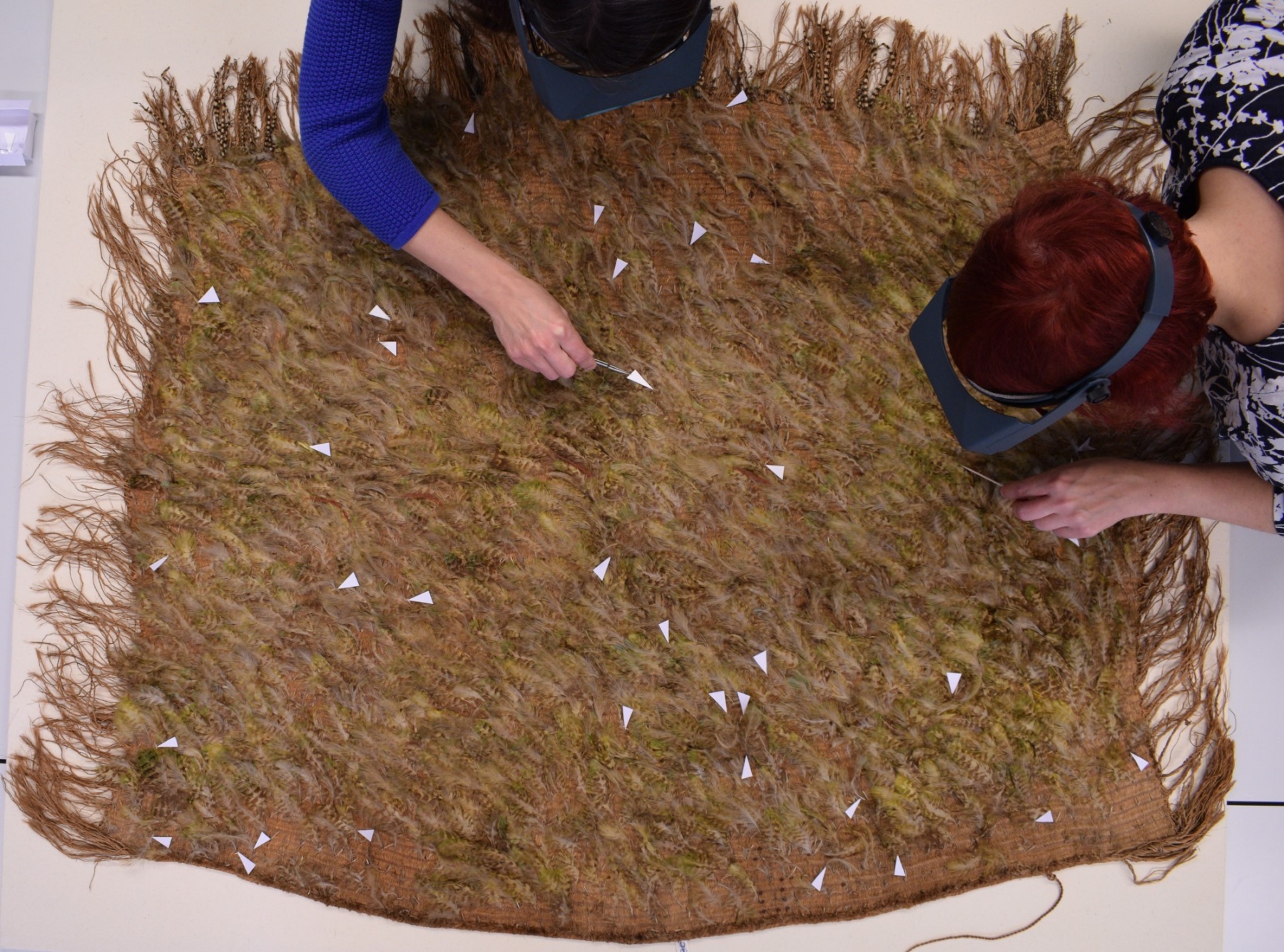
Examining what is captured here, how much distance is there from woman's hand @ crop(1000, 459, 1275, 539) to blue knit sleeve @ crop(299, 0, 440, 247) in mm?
589

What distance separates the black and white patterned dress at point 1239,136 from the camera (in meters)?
0.60

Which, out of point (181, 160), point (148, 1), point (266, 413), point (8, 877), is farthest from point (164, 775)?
point (148, 1)

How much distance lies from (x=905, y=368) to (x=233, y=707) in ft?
2.34

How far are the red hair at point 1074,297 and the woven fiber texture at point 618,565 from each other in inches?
9.8

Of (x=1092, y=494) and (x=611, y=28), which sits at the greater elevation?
(x=611, y=28)

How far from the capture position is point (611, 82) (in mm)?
638

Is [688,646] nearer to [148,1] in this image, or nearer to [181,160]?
[181,160]

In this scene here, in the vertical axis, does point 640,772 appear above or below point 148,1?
below

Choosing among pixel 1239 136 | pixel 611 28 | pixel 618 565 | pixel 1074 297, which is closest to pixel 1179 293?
pixel 1074 297

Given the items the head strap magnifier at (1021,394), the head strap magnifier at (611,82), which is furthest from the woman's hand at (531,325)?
the head strap magnifier at (1021,394)

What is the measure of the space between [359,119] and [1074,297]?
517mm

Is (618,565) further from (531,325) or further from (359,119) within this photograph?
(359,119)

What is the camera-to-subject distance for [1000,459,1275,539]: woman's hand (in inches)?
28.1

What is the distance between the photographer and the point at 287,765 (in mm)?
779
